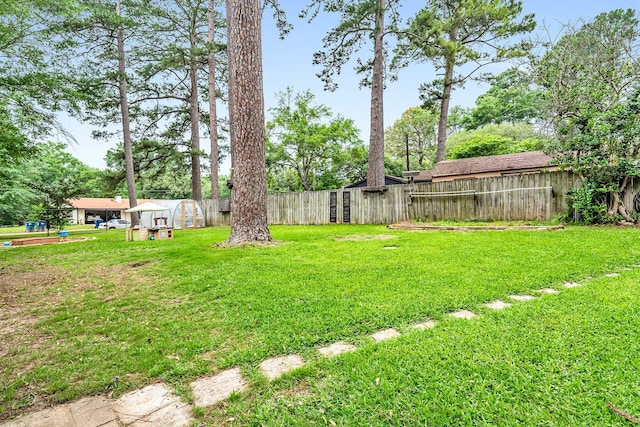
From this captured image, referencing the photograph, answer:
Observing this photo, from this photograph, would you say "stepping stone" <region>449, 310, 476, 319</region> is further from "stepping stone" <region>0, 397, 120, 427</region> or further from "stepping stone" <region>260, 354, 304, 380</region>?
"stepping stone" <region>0, 397, 120, 427</region>

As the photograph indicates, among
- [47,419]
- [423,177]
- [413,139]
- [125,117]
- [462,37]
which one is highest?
[462,37]

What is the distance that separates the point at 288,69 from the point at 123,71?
25.3 feet

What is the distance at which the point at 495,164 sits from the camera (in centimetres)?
1494

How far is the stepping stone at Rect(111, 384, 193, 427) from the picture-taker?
Answer: 127 cm

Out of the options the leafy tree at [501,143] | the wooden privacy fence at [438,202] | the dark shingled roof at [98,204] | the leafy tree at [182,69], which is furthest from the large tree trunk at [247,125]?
the dark shingled roof at [98,204]

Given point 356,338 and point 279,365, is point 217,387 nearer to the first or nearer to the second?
point 279,365

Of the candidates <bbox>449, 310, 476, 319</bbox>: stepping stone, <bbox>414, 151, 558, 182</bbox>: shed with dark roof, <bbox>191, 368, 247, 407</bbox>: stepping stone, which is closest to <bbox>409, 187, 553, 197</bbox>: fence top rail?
<bbox>414, 151, 558, 182</bbox>: shed with dark roof

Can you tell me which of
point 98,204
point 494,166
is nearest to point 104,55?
point 494,166

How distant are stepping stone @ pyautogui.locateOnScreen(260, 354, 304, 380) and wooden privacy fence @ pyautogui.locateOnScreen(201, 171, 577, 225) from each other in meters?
8.46

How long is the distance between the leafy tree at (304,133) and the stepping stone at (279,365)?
56.7ft

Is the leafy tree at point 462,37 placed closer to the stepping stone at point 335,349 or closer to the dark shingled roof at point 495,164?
the dark shingled roof at point 495,164

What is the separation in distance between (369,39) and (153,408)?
13.3 meters

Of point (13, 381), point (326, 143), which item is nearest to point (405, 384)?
point (13, 381)

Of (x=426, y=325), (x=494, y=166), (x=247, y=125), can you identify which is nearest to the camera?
(x=426, y=325)
